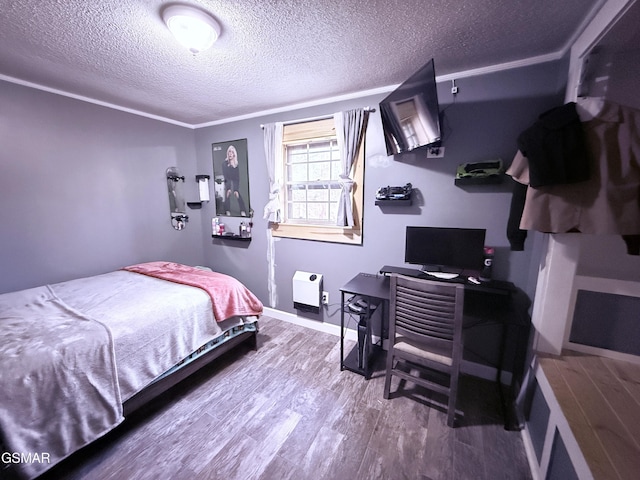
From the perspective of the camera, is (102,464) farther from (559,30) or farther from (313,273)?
(559,30)

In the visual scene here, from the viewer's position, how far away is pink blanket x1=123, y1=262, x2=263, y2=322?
6.82 ft

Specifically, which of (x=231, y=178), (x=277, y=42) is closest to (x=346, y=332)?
(x=231, y=178)

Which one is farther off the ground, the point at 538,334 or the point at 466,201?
the point at 466,201

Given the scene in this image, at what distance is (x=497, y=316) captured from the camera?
162 cm

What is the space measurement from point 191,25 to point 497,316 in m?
2.57

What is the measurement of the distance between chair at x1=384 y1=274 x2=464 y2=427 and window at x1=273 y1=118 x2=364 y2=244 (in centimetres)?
101

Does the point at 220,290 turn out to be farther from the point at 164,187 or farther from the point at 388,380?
the point at 164,187

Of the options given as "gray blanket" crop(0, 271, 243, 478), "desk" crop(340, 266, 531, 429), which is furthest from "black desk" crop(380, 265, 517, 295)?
"gray blanket" crop(0, 271, 243, 478)

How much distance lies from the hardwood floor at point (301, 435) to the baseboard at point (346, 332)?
0.10 metres

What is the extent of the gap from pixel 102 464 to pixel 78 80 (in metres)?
2.90

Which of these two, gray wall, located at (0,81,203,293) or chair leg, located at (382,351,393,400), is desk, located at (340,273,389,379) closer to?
chair leg, located at (382,351,393,400)

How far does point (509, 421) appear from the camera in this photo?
1.62 m

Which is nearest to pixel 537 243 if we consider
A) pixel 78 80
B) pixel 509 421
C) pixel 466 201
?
pixel 466 201

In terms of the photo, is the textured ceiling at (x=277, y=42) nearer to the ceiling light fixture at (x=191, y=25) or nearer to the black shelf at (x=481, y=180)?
the ceiling light fixture at (x=191, y=25)
